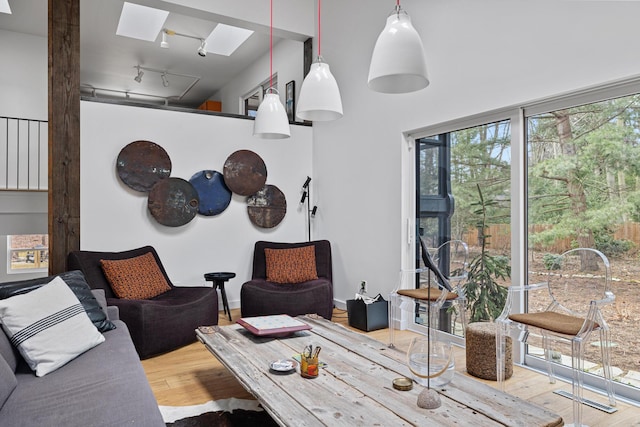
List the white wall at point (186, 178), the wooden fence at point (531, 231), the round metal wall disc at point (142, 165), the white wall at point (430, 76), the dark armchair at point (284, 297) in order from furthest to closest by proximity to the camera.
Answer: the round metal wall disc at point (142, 165)
the white wall at point (186, 178)
the dark armchair at point (284, 297)
the white wall at point (430, 76)
the wooden fence at point (531, 231)

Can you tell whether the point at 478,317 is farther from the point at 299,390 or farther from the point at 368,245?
the point at 299,390

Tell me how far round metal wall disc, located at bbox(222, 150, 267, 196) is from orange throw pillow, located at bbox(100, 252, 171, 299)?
134 cm

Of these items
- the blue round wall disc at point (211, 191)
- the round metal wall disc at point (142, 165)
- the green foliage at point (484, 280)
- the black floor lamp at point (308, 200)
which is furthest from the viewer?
the black floor lamp at point (308, 200)

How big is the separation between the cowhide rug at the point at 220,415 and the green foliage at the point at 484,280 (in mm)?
1931

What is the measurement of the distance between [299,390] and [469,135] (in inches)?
102

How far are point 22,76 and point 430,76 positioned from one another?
5741mm

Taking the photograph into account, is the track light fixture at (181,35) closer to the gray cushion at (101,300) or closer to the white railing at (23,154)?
the white railing at (23,154)

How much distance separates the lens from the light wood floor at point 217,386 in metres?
2.35

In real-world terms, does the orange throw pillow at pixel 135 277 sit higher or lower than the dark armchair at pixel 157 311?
higher

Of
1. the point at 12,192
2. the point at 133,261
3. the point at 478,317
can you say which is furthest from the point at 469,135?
the point at 12,192

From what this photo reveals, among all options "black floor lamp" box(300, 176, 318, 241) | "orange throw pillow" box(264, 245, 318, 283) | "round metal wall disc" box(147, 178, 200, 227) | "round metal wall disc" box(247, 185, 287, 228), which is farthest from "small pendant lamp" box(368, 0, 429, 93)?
"black floor lamp" box(300, 176, 318, 241)

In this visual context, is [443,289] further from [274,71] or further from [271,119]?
[274,71]

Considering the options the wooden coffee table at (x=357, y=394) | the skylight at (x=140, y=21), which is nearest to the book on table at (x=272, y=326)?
the wooden coffee table at (x=357, y=394)

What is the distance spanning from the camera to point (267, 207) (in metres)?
5.17
